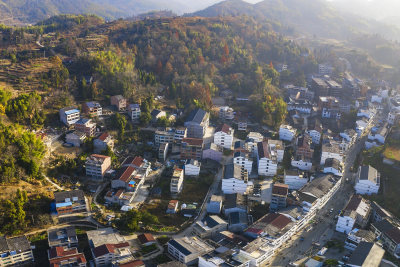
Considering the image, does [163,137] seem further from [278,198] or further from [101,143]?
[278,198]

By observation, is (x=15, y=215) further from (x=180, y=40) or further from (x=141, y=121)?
(x=180, y=40)

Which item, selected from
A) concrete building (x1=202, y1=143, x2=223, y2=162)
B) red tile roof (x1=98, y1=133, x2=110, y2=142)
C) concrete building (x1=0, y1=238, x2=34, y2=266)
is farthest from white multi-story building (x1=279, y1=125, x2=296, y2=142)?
concrete building (x1=0, y1=238, x2=34, y2=266)

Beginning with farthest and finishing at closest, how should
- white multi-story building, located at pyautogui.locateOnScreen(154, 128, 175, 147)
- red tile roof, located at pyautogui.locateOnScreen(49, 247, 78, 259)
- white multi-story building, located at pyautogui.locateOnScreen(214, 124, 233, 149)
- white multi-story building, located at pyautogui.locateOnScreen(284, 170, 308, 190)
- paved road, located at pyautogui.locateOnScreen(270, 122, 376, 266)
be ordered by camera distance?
white multi-story building, located at pyautogui.locateOnScreen(214, 124, 233, 149) < white multi-story building, located at pyautogui.locateOnScreen(154, 128, 175, 147) < white multi-story building, located at pyautogui.locateOnScreen(284, 170, 308, 190) < paved road, located at pyautogui.locateOnScreen(270, 122, 376, 266) < red tile roof, located at pyautogui.locateOnScreen(49, 247, 78, 259)

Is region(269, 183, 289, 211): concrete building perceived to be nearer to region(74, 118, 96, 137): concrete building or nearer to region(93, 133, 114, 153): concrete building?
region(93, 133, 114, 153): concrete building

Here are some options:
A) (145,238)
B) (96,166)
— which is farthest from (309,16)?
(145,238)

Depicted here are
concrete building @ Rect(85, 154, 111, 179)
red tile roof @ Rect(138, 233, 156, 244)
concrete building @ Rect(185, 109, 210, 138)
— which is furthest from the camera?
concrete building @ Rect(185, 109, 210, 138)

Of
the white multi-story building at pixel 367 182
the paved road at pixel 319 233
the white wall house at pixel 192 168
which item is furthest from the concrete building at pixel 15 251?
the white multi-story building at pixel 367 182

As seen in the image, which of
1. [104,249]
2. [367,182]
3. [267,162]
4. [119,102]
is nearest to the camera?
[104,249]
